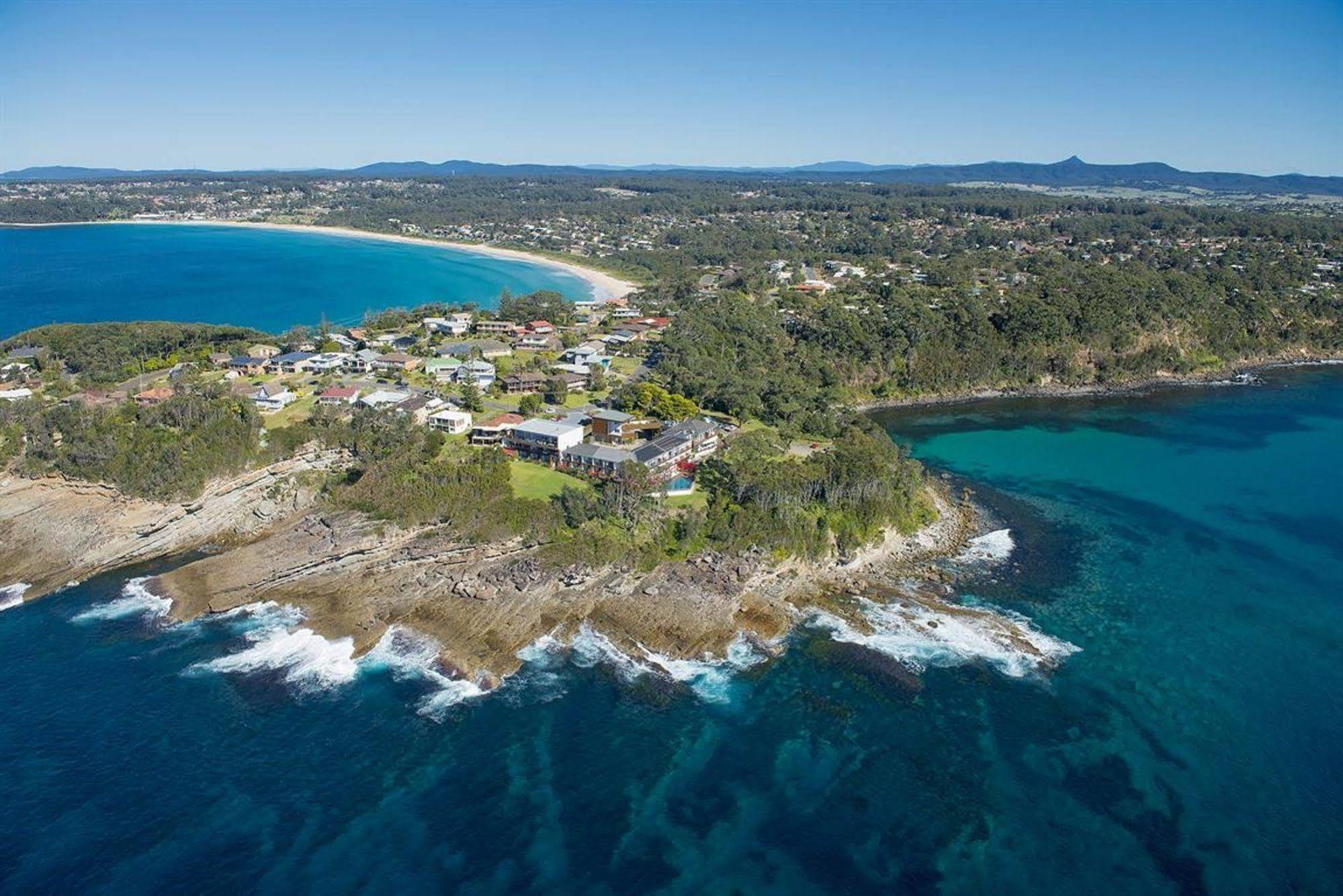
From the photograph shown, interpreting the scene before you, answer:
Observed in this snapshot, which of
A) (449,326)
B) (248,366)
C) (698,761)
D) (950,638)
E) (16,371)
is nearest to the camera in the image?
(698,761)

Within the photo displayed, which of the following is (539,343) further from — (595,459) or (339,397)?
(595,459)

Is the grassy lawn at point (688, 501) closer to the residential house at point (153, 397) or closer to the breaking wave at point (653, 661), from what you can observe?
the breaking wave at point (653, 661)

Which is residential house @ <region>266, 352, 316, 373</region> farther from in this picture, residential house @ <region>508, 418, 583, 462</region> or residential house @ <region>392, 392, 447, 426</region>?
residential house @ <region>508, 418, 583, 462</region>

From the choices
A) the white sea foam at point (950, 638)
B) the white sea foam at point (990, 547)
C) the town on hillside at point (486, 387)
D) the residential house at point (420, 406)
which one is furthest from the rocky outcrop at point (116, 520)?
the white sea foam at point (990, 547)

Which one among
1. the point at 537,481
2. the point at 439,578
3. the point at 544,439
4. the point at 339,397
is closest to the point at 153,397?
the point at 339,397

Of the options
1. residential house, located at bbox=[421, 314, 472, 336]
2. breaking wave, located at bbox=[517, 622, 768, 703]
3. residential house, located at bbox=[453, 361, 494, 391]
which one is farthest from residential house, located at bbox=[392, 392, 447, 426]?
residential house, located at bbox=[421, 314, 472, 336]

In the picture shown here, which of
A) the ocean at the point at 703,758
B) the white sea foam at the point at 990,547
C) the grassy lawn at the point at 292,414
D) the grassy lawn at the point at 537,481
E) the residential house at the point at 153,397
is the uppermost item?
the residential house at the point at 153,397

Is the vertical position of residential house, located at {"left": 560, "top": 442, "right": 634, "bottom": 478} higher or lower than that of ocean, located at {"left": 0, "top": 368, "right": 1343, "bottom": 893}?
higher
